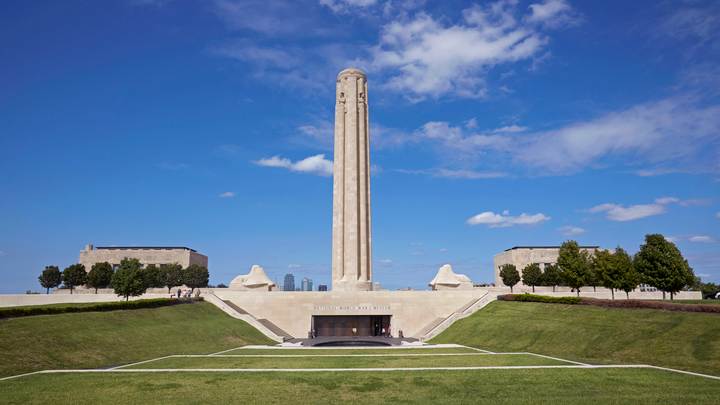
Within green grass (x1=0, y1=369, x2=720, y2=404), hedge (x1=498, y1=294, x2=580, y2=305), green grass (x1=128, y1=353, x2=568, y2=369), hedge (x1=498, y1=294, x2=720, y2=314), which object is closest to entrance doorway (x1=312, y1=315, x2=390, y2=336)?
hedge (x1=498, y1=294, x2=580, y2=305)

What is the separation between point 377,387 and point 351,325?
1487 inches

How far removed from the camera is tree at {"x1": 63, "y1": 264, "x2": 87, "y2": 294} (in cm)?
6562

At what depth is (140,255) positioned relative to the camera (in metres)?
87.2

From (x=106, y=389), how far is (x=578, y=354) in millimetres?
25585

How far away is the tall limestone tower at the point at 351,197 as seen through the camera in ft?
210

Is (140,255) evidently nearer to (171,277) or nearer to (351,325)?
(171,277)

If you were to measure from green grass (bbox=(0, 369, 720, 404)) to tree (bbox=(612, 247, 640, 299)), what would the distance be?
28.3 metres

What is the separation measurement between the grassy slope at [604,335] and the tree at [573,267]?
33.0 feet

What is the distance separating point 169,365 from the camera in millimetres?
25297

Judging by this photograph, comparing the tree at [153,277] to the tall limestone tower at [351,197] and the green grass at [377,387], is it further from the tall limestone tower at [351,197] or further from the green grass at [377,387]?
the green grass at [377,387]

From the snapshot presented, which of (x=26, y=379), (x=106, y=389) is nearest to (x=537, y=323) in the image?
(x=106, y=389)

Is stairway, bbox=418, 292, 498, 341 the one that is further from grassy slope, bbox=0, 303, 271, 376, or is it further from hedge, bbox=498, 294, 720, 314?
grassy slope, bbox=0, 303, 271, 376

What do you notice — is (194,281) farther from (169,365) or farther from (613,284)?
(613,284)

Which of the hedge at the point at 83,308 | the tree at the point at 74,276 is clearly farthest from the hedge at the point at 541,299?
the tree at the point at 74,276
